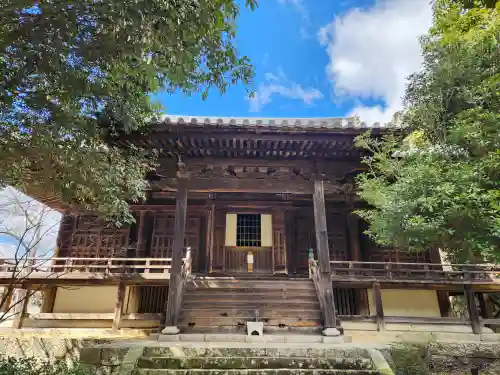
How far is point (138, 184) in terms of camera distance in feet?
20.9

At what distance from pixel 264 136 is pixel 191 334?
15.0 ft

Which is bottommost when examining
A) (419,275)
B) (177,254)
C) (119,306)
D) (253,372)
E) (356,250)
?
(253,372)

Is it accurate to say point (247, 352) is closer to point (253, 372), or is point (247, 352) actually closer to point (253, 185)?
point (253, 372)

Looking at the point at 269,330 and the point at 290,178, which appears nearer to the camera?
the point at 269,330

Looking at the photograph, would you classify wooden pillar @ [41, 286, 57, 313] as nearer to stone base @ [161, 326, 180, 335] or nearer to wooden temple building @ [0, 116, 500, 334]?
wooden temple building @ [0, 116, 500, 334]

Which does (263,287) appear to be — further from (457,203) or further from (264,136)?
(457,203)

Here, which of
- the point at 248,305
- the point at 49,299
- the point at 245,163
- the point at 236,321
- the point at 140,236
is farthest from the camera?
the point at 140,236

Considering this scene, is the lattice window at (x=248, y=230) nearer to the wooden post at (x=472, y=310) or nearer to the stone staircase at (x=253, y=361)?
the stone staircase at (x=253, y=361)

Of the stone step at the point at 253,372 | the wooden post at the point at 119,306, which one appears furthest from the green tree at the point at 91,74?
the wooden post at the point at 119,306

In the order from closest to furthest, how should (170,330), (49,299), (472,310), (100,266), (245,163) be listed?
(170,330)
(245,163)
(100,266)
(472,310)
(49,299)

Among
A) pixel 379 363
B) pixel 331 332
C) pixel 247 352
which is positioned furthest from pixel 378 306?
pixel 247 352

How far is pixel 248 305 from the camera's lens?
7824 millimetres

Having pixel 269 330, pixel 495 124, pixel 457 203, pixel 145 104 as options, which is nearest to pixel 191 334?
Result: pixel 269 330

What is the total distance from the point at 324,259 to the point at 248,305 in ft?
7.02
